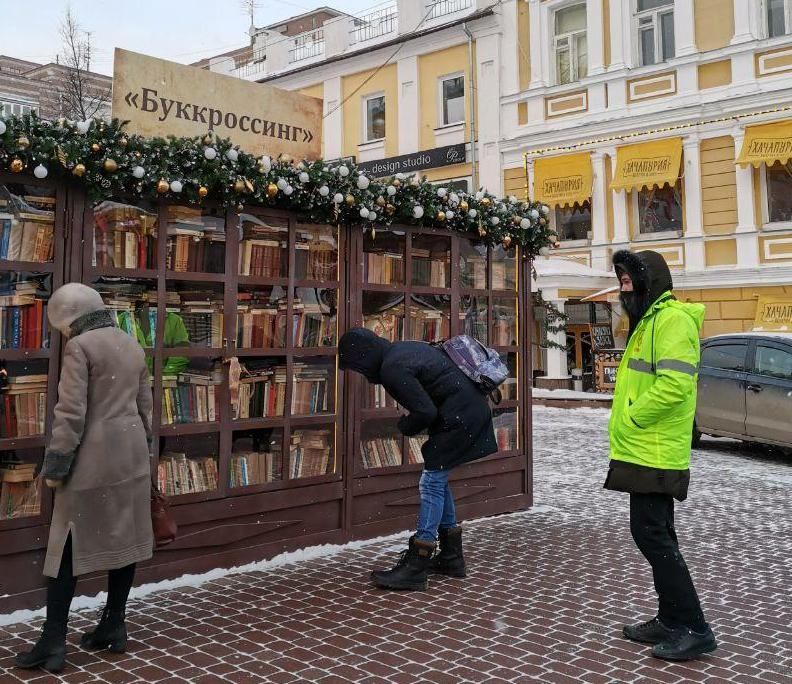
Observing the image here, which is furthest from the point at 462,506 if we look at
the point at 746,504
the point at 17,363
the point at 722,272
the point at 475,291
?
the point at 722,272

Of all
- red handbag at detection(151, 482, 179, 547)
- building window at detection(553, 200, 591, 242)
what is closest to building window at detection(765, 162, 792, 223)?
building window at detection(553, 200, 591, 242)

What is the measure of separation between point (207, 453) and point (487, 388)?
1.97 m

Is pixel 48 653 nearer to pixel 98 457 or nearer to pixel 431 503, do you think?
pixel 98 457

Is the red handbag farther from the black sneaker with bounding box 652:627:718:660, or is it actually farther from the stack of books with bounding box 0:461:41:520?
the black sneaker with bounding box 652:627:718:660

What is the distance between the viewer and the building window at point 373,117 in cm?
2481

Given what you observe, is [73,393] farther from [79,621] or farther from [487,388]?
[487,388]

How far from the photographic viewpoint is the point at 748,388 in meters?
10.9

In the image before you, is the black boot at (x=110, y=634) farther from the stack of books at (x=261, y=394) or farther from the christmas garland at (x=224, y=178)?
the christmas garland at (x=224, y=178)

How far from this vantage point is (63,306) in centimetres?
405

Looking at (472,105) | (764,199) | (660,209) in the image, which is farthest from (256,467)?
(472,105)

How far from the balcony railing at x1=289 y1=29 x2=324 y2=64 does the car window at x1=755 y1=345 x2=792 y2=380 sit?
1939 centimetres

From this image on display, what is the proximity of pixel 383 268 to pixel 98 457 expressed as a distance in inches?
126

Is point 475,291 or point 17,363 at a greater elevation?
point 475,291

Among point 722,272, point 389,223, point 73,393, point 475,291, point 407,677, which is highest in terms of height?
point 722,272
